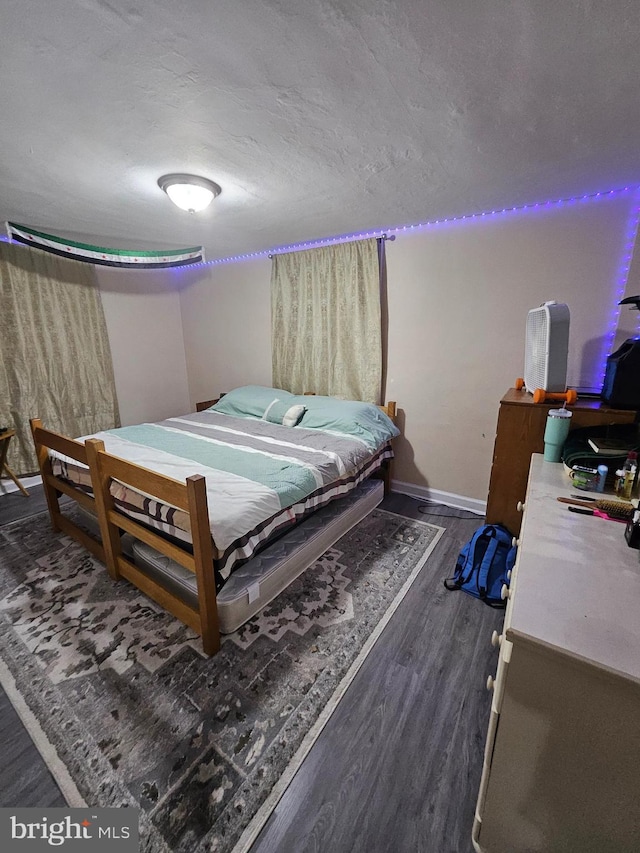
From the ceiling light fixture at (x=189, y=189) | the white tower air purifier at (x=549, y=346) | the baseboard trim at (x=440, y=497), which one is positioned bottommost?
the baseboard trim at (x=440, y=497)

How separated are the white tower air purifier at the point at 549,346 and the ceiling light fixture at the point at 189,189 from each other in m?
1.93

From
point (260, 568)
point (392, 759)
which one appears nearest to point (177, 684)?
point (260, 568)

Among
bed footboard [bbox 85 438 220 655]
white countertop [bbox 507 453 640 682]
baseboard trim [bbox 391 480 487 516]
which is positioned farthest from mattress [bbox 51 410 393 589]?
white countertop [bbox 507 453 640 682]

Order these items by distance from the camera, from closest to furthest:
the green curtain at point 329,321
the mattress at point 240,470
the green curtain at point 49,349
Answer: the mattress at point 240,470, the green curtain at point 329,321, the green curtain at point 49,349

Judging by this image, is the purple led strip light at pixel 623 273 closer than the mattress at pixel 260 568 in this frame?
No

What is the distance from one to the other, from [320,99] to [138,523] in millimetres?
2019

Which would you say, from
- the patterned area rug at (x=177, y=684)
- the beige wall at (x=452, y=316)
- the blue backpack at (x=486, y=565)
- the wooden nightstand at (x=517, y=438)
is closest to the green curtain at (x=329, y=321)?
the beige wall at (x=452, y=316)

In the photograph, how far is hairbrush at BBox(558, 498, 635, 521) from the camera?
1.13m

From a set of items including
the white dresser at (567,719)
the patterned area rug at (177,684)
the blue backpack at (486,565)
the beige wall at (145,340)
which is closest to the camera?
the white dresser at (567,719)

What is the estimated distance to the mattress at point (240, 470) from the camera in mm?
1524

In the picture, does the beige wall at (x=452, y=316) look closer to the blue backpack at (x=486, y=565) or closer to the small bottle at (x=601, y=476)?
the blue backpack at (x=486, y=565)

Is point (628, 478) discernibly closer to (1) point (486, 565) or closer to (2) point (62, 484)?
(1) point (486, 565)

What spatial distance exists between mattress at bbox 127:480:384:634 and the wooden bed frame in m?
0.06

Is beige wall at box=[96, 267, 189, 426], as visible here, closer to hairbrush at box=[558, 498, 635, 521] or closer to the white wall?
the white wall
